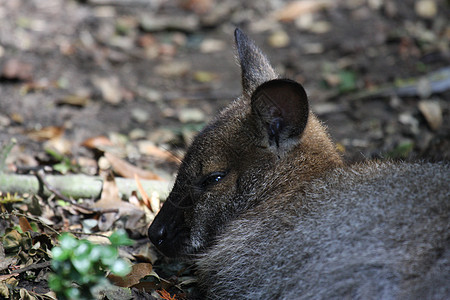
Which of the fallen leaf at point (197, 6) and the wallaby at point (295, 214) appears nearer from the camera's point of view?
the wallaby at point (295, 214)

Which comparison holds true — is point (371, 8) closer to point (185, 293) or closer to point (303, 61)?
point (303, 61)

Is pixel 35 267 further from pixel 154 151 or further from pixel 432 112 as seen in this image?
pixel 432 112

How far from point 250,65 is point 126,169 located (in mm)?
1497

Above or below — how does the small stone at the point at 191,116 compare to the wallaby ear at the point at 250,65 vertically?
below

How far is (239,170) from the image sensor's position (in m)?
3.51

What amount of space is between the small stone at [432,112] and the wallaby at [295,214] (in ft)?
8.52

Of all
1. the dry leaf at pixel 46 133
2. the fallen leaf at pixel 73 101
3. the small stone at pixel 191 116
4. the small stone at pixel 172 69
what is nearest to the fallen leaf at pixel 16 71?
the fallen leaf at pixel 73 101

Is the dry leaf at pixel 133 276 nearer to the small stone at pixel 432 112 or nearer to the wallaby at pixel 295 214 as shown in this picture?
the wallaby at pixel 295 214

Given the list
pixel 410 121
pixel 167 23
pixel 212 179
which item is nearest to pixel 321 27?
pixel 167 23

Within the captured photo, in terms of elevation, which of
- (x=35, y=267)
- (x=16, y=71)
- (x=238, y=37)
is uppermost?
(x=238, y=37)

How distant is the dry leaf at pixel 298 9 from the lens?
8.79 meters

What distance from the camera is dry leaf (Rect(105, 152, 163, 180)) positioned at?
468cm

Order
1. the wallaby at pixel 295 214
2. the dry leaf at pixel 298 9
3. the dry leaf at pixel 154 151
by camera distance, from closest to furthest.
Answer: the wallaby at pixel 295 214, the dry leaf at pixel 154 151, the dry leaf at pixel 298 9

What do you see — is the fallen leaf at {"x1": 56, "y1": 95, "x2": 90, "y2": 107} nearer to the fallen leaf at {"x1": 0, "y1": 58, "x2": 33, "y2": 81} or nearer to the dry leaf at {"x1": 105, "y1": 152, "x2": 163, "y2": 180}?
the fallen leaf at {"x1": 0, "y1": 58, "x2": 33, "y2": 81}
